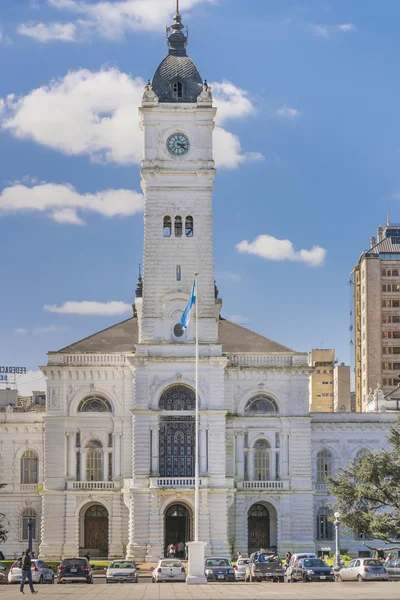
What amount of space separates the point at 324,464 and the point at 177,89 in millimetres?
30440

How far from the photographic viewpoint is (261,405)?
99.5 m

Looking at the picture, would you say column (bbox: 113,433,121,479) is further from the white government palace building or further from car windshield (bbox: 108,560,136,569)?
car windshield (bbox: 108,560,136,569)

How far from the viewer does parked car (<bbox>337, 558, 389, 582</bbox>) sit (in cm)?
6794

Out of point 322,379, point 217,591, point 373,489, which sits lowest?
point 217,591

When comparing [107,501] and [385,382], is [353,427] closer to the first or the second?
[107,501]

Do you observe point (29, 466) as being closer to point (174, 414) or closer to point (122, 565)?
point (174, 414)

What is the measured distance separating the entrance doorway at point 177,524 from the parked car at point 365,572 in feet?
91.3

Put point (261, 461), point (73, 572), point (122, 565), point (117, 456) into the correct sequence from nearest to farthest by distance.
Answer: point (73, 572)
point (122, 565)
point (117, 456)
point (261, 461)

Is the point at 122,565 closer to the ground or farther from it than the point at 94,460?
closer to the ground

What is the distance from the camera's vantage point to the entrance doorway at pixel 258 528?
99.1m

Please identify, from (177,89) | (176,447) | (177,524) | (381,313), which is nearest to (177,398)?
(176,447)

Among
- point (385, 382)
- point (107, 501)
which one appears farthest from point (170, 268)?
point (385, 382)

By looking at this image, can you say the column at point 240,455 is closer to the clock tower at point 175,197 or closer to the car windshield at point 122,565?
the clock tower at point 175,197

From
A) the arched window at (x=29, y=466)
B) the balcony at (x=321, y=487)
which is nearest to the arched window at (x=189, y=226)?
the arched window at (x=29, y=466)
